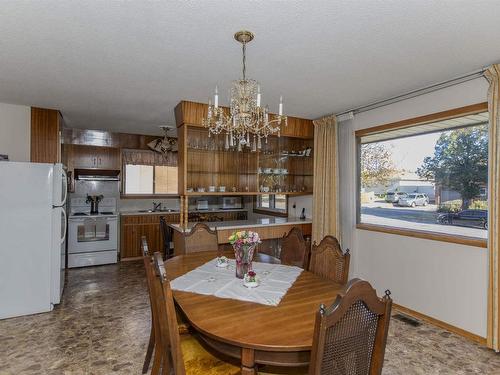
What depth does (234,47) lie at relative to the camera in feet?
7.39

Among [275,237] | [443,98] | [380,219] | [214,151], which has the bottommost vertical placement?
[275,237]

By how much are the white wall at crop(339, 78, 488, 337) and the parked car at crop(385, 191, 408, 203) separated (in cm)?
42

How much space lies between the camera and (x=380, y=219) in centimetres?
394

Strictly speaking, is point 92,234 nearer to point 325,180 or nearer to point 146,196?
point 146,196

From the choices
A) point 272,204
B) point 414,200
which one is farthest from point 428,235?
point 272,204

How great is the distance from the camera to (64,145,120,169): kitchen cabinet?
5.50 meters

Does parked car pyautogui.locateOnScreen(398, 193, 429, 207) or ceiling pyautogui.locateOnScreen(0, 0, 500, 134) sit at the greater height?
ceiling pyautogui.locateOnScreen(0, 0, 500, 134)

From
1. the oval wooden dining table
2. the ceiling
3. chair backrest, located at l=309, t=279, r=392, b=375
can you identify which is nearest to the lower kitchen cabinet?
the ceiling

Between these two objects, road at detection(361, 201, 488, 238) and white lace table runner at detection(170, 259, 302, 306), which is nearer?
white lace table runner at detection(170, 259, 302, 306)

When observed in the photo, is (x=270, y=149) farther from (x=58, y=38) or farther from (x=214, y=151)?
(x=58, y=38)

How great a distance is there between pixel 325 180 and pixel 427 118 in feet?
5.14

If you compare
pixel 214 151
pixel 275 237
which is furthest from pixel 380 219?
pixel 214 151

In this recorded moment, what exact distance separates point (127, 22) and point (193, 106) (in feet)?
6.10

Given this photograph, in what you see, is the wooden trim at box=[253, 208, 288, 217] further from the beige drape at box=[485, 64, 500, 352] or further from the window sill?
the beige drape at box=[485, 64, 500, 352]
